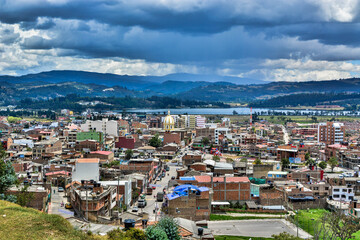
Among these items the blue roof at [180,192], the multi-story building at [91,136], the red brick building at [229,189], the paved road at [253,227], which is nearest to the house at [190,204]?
the blue roof at [180,192]

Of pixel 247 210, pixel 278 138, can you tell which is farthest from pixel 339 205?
pixel 278 138

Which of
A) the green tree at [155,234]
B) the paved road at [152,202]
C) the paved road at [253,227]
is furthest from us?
the paved road at [152,202]

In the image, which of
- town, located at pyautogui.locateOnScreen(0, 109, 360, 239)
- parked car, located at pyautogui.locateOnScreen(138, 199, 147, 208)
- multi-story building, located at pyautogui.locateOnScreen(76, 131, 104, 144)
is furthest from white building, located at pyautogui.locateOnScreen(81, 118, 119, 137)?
parked car, located at pyautogui.locateOnScreen(138, 199, 147, 208)

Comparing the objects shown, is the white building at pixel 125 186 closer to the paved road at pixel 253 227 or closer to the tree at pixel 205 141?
the paved road at pixel 253 227

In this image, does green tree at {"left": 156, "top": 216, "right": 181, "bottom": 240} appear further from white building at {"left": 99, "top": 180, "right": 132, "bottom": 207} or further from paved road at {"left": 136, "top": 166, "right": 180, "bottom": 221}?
white building at {"left": 99, "top": 180, "right": 132, "bottom": 207}

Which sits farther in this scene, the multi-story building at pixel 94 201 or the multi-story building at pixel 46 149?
the multi-story building at pixel 46 149

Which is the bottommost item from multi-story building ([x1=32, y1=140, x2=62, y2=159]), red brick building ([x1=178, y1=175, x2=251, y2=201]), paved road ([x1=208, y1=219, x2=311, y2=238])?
paved road ([x1=208, y1=219, x2=311, y2=238])

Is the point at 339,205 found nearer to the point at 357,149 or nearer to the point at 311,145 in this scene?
the point at 357,149
